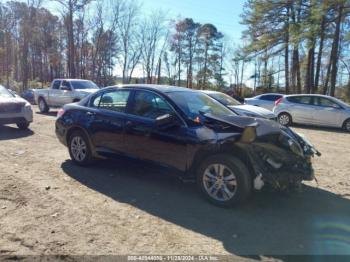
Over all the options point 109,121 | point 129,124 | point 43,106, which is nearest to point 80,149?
point 109,121

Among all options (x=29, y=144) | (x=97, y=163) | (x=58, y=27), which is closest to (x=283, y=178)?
(x=97, y=163)

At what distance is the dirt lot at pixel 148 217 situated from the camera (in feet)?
12.5

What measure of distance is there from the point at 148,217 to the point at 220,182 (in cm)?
108

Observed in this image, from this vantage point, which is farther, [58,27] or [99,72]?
[58,27]

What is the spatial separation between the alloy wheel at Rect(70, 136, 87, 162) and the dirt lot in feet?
0.75

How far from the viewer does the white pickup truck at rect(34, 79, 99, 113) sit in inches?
673

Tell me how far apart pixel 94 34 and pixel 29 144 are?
4377 cm

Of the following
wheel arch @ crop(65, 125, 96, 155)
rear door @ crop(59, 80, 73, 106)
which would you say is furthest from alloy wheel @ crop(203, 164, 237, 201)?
rear door @ crop(59, 80, 73, 106)

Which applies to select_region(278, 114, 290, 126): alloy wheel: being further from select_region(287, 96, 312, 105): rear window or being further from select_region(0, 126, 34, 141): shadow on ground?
select_region(0, 126, 34, 141): shadow on ground

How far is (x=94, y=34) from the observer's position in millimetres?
50125

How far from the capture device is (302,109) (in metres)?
15.7

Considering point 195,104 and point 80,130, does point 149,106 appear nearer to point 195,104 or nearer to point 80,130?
point 195,104

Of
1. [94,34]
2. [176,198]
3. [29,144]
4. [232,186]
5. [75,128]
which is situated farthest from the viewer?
[94,34]

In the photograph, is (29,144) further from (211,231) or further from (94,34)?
(94,34)
